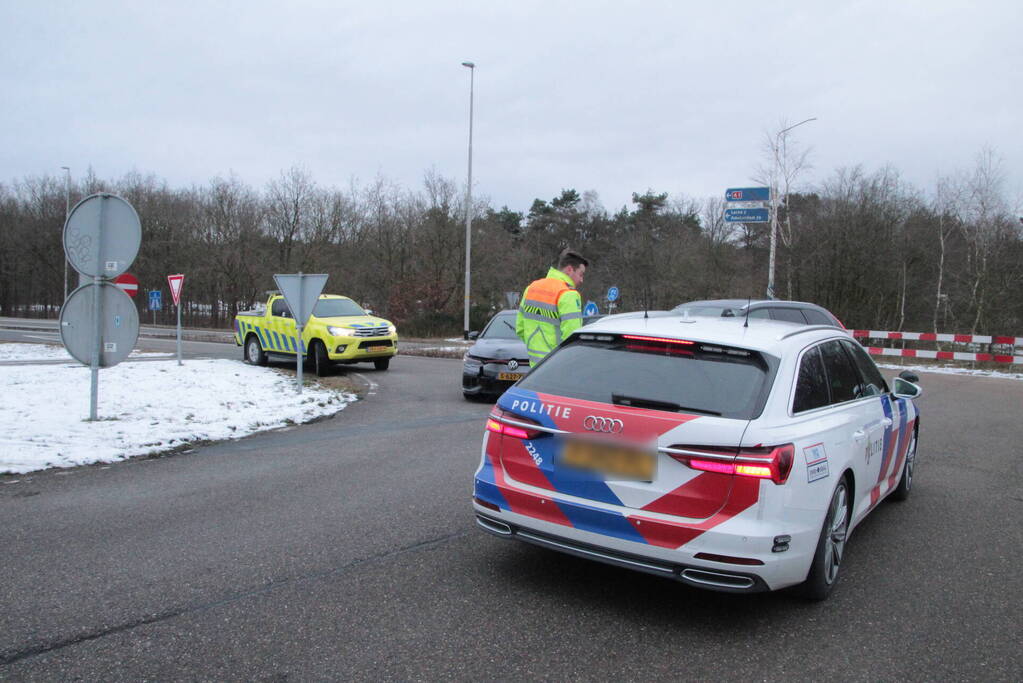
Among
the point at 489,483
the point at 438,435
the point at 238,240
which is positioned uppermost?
the point at 238,240

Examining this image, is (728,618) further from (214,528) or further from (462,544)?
(214,528)

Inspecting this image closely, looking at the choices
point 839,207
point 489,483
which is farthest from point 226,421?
point 839,207

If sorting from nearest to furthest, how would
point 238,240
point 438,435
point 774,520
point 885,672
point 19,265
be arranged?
point 885,672 → point 774,520 → point 438,435 → point 238,240 → point 19,265

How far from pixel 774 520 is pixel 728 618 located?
68cm

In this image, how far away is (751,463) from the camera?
11.1ft

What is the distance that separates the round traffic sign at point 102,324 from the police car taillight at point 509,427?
6061 millimetres

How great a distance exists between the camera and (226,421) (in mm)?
9227

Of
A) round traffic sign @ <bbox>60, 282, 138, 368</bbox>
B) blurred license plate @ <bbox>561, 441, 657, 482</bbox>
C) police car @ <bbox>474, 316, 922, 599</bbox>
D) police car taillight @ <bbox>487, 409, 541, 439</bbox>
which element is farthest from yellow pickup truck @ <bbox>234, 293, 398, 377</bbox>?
blurred license plate @ <bbox>561, 441, 657, 482</bbox>

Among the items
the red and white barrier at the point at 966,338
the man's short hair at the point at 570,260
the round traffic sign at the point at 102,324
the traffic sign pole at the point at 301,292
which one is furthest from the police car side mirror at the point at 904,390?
the red and white barrier at the point at 966,338

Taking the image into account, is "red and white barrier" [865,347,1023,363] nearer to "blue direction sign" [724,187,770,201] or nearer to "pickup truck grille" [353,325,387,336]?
"blue direction sign" [724,187,770,201]

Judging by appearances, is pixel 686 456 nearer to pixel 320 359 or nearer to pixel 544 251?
pixel 320 359

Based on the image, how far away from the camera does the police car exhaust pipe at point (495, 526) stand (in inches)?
157

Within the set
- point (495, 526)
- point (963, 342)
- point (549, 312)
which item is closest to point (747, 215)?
point (963, 342)

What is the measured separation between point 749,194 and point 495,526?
26.3 meters
